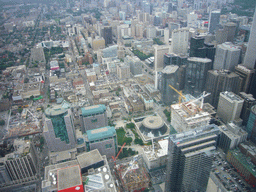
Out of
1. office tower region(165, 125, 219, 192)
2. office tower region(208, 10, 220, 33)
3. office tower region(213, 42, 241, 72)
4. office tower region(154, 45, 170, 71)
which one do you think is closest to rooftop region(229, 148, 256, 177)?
office tower region(165, 125, 219, 192)

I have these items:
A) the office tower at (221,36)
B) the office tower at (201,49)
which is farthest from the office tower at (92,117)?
the office tower at (221,36)

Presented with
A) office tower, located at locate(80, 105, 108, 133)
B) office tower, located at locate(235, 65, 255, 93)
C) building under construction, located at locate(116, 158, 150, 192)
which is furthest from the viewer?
office tower, located at locate(235, 65, 255, 93)

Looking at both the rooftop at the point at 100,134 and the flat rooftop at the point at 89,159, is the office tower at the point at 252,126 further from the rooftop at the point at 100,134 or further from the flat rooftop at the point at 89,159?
the flat rooftop at the point at 89,159

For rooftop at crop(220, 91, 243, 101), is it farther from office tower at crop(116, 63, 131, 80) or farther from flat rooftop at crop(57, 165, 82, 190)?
flat rooftop at crop(57, 165, 82, 190)

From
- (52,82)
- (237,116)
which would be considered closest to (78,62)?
(52,82)

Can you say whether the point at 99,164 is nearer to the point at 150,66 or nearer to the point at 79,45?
the point at 150,66

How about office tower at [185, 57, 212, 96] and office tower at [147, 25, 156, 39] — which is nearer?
office tower at [185, 57, 212, 96]
